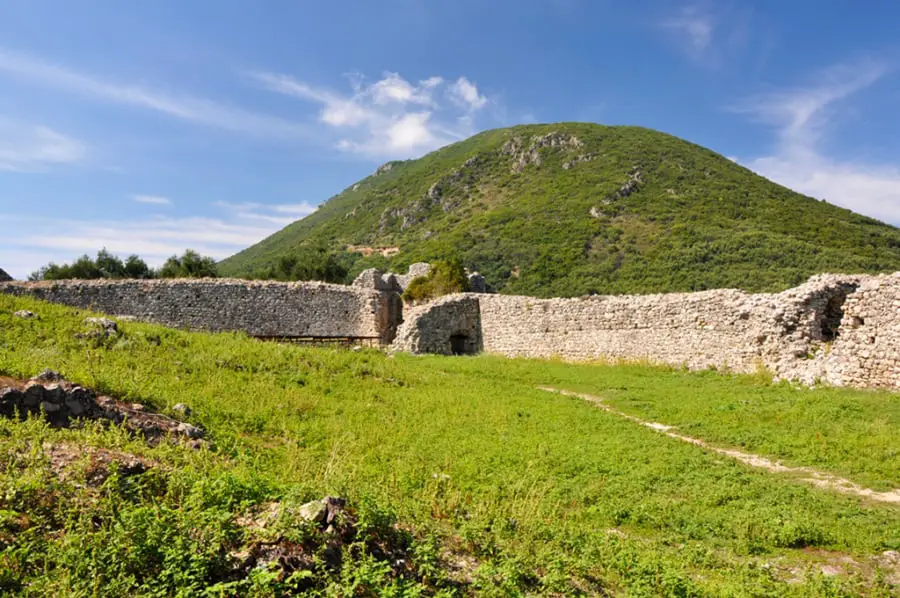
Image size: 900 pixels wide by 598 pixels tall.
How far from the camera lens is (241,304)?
83.0 feet

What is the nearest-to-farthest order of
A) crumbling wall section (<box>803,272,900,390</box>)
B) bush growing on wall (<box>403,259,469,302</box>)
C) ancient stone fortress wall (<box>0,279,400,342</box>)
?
1. crumbling wall section (<box>803,272,900,390</box>)
2. ancient stone fortress wall (<box>0,279,400,342</box>)
3. bush growing on wall (<box>403,259,469,302</box>)

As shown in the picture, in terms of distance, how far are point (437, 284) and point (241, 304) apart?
10.6 metres

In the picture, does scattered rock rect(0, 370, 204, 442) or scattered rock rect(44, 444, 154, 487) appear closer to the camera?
scattered rock rect(44, 444, 154, 487)

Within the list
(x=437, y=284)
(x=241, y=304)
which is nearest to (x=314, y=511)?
(x=241, y=304)

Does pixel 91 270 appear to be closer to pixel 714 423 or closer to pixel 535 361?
pixel 535 361

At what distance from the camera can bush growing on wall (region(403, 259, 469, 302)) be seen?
3016 centimetres

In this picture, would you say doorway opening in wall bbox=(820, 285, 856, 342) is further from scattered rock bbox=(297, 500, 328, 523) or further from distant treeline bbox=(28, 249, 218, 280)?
distant treeline bbox=(28, 249, 218, 280)

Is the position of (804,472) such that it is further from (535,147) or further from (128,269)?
→ (535,147)

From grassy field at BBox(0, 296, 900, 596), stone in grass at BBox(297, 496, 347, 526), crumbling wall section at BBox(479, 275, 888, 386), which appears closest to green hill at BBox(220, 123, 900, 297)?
crumbling wall section at BBox(479, 275, 888, 386)

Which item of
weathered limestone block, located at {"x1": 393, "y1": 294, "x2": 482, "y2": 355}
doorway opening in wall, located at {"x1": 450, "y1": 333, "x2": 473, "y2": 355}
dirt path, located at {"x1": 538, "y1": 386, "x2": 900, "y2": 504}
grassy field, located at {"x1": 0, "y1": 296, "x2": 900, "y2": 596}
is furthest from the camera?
doorway opening in wall, located at {"x1": 450, "y1": 333, "x2": 473, "y2": 355}

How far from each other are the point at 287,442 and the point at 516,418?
435cm

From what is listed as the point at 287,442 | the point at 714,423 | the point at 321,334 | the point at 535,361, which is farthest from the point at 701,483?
the point at 321,334

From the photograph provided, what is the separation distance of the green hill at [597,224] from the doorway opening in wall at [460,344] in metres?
17.9

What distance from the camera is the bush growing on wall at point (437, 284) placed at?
98.9 ft
